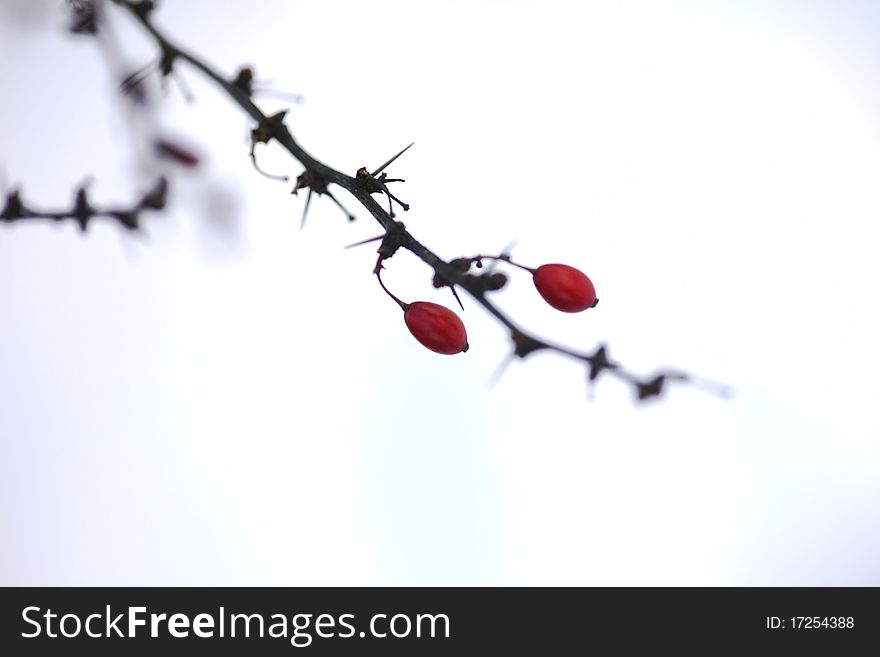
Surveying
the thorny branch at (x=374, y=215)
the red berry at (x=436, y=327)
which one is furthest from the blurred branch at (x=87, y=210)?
the red berry at (x=436, y=327)

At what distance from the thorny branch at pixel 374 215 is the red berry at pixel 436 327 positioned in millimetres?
18

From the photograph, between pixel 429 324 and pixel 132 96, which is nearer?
pixel 429 324

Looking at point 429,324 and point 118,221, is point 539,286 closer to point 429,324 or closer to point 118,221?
point 429,324

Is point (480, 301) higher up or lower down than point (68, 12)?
lower down

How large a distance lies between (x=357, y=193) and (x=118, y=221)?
0.16 m

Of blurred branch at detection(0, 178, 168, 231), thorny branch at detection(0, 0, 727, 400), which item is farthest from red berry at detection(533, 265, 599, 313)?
blurred branch at detection(0, 178, 168, 231)

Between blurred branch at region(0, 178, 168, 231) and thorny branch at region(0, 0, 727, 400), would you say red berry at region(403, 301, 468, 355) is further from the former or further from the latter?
blurred branch at region(0, 178, 168, 231)

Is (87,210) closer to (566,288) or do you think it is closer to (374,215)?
(374,215)

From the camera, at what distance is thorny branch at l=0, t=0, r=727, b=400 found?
0.37 m

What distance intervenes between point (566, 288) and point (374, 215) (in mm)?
116
